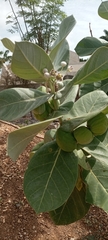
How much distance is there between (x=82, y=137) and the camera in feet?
2.03

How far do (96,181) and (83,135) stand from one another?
167 millimetres

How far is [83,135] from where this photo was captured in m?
0.62

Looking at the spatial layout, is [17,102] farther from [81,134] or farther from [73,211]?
[73,211]

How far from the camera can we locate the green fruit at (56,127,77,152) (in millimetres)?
625

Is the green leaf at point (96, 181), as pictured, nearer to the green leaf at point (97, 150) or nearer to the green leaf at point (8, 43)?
the green leaf at point (97, 150)

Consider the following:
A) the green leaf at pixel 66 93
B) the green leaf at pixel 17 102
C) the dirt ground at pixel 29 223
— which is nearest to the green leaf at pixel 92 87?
the green leaf at pixel 66 93

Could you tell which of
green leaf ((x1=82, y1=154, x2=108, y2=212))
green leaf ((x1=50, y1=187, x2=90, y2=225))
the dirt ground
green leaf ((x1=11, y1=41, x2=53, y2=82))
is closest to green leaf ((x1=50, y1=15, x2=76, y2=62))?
green leaf ((x1=11, y1=41, x2=53, y2=82))

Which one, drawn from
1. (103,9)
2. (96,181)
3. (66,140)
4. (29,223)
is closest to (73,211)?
(96,181)

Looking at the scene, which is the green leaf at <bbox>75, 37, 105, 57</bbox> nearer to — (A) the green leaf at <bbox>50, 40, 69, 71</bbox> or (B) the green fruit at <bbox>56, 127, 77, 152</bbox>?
(A) the green leaf at <bbox>50, 40, 69, 71</bbox>

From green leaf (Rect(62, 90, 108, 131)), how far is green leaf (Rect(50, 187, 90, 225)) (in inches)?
10.7

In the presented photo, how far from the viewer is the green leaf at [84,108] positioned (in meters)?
0.60

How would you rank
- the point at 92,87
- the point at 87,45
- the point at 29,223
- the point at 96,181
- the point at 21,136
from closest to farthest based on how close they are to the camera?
the point at 21,136, the point at 96,181, the point at 92,87, the point at 87,45, the point at 29,223

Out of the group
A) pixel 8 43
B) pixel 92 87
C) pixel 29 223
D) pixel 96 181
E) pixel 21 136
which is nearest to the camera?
pixel 21 136

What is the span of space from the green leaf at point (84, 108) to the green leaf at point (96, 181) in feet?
0.44
